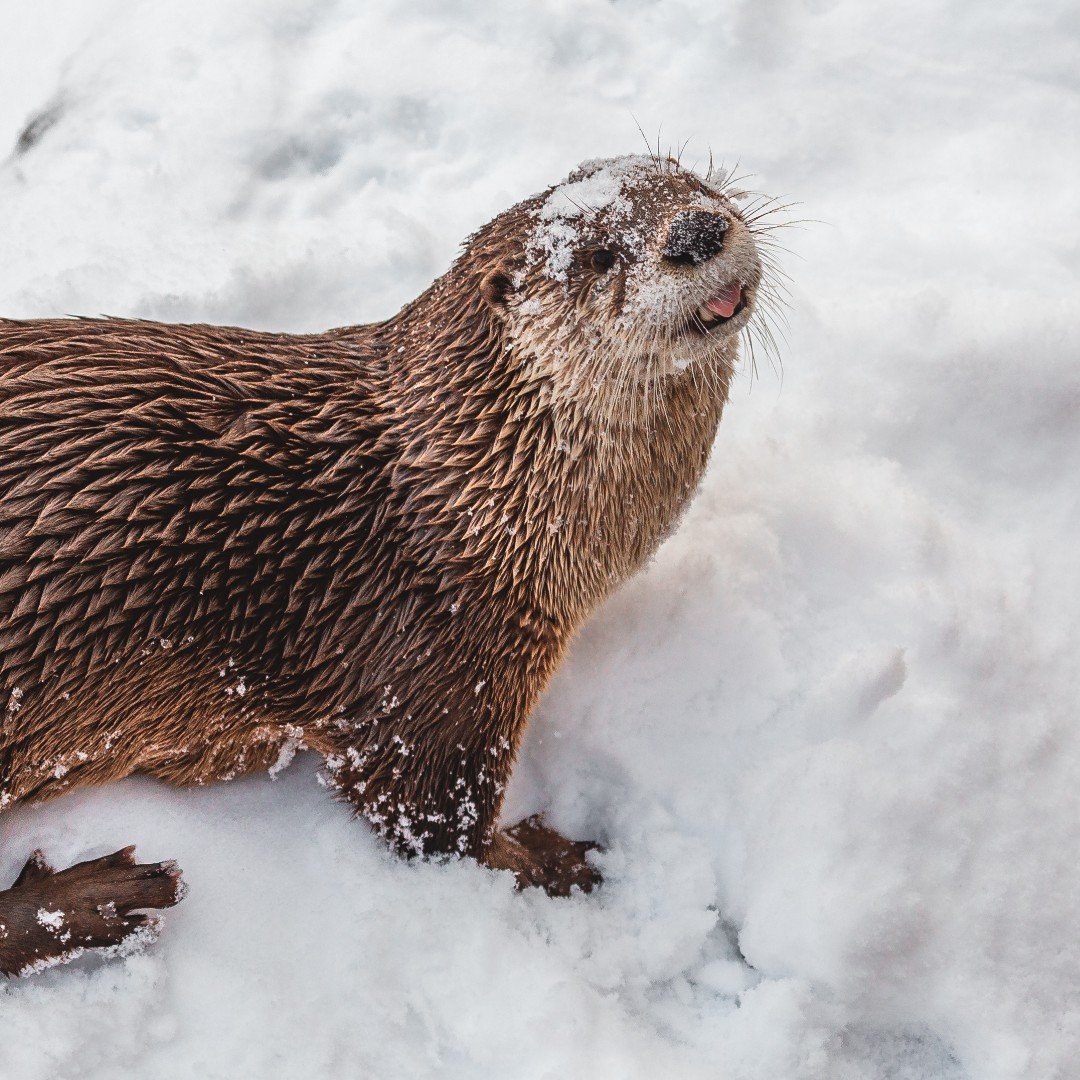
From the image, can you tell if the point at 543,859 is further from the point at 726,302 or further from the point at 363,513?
the point at 726,302

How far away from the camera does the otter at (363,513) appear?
158 centimetres

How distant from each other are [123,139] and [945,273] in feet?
6.85

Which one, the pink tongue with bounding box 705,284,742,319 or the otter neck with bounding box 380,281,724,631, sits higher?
the pink tongue with bounding box 705,284,742,319

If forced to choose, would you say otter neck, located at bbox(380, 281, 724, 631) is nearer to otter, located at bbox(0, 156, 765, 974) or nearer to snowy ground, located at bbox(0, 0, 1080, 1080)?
otter, located at bbox(0, 156, 765, 974)

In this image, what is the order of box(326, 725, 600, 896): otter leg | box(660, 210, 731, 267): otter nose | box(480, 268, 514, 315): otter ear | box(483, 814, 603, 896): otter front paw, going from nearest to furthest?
1. box(660, 210, 731, 267): otter nose
2. box(480, 268, 514, 315): otter ear
3. box(326, 725, 600, 896): otter leg
4. box(483, 814, 603, 896): otter front paw

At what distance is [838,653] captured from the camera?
6.72 feet

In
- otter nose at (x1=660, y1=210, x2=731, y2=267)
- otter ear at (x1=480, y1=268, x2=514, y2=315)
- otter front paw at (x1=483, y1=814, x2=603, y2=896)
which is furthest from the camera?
otter front paw at (x1=483, y1=814, x2=603, y2=896)

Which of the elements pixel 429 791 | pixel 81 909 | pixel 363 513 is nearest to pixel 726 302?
pixel 363 513

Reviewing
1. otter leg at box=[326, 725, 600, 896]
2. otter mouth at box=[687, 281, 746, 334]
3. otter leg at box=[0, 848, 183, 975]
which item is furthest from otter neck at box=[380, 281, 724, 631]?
otter leg at box=[0, 848, 183, 975]

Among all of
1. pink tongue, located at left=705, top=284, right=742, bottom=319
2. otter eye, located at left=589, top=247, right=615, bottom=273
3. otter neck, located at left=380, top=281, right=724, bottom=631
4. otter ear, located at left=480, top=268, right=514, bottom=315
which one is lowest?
otter neck, located at left=380, top=281, right=724, bottom=631

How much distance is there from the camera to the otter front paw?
74.9 inches

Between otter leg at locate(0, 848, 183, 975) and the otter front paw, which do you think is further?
the otter front paw

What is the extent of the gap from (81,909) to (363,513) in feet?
2.48

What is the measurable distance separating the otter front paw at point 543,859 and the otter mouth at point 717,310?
3.03 feet
